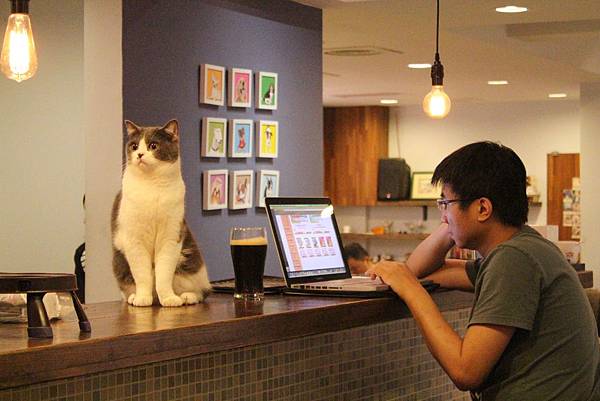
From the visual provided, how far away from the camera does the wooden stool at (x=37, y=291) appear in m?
1.82

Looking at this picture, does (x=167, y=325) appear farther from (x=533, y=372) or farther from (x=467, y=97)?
(x=467, y=97)

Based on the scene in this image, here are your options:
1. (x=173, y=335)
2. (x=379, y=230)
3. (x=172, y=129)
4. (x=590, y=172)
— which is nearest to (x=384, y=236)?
(x=379, y=230)

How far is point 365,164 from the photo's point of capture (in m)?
13.2

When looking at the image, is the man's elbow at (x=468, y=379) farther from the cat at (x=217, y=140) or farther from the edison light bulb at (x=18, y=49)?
the cat at (x=217, y=140)

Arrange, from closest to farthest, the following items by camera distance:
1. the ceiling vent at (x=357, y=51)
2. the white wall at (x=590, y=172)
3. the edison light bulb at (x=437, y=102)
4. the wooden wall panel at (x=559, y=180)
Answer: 1. the edison light bulb at (x=437, y=102)
2. the ceiling vent at (x=357, y=51)
3. the white wall at (x=590, y=172)
4. the wooden wall panel at (x=559, y=180)

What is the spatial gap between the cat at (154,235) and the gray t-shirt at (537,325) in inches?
30.9

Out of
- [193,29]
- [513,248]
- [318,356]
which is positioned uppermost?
[193,29]

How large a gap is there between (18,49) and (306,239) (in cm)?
97

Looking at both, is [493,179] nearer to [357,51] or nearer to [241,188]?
[241,188]

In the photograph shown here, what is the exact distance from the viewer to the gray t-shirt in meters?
2.11

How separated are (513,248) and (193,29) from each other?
3.06 m

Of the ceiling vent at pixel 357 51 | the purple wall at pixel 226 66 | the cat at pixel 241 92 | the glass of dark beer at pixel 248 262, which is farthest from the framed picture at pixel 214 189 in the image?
the ceiling vent at pixel 357 51

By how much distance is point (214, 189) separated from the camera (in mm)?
5047

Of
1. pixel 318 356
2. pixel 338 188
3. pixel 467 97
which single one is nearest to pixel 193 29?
pixel 318 356
